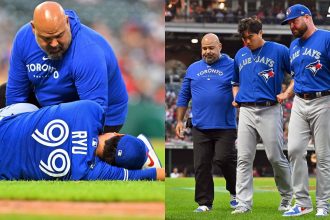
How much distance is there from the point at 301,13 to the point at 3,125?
7.76ft

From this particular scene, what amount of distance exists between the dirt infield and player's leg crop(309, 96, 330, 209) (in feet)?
8.05

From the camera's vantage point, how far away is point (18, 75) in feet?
9.78

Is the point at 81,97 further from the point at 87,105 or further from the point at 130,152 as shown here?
the point at 130,152

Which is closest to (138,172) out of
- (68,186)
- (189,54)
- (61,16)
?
(68,186)

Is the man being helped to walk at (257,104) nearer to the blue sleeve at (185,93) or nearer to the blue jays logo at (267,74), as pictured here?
the blue jays logo at (267,74)

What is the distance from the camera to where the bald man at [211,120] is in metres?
5.00

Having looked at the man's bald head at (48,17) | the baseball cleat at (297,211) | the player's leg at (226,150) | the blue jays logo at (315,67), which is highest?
the man's bald head at (48,17)

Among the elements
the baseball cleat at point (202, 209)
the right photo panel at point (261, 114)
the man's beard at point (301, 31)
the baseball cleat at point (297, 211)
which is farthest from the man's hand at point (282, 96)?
the baseball cleat at point (202, 209)

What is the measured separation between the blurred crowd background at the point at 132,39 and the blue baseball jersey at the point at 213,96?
201 centimetres

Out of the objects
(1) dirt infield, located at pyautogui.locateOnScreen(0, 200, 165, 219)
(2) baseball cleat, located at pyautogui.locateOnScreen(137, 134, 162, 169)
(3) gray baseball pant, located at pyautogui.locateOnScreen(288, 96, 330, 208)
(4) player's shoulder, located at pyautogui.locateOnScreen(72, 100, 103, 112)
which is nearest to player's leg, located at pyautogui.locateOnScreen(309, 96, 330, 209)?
(3) gray baseball pant, located at pyautogui.locateOnScreen(288, 96, 330, 208)

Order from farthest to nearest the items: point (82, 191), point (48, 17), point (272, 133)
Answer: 1. point (272, 133)
2. point (48, 17)
3. point (82, 191)

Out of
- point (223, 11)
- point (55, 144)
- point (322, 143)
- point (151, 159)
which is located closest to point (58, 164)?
point (55, 144)

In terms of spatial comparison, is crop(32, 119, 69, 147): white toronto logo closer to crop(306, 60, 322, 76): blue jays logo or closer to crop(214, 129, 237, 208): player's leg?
crop(306, 60, 322, 76): blue jays logo

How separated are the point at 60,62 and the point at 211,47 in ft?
8.01
